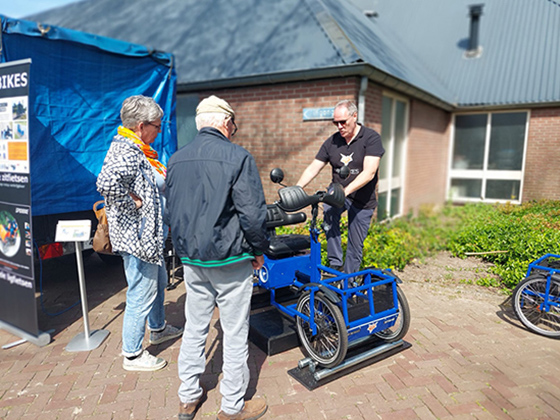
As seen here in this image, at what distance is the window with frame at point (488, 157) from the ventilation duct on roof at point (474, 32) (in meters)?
2.07

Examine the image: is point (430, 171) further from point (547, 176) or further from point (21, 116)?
point (21, 116)

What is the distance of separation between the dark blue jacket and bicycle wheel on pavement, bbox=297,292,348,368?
0.92m

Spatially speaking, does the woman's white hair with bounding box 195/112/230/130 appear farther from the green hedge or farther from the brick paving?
the green hedge

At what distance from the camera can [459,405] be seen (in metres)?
2.80

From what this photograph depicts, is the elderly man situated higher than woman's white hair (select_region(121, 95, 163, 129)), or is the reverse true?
woman's white hair (select_region(121, 95, 163, 129))

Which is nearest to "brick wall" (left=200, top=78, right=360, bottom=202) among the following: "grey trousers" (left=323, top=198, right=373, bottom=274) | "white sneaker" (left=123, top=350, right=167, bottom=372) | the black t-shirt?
the black t-shirt

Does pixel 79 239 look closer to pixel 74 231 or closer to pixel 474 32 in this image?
pixel 74 231

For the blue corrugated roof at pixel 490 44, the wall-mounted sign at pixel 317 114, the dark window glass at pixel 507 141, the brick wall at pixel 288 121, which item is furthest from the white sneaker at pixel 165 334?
the dark window glass at pixel 507 141

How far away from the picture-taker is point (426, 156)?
992cm

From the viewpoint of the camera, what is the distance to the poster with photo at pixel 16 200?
3428mm

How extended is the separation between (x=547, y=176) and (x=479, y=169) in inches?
61.9

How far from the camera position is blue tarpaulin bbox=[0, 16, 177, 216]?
13.7ft

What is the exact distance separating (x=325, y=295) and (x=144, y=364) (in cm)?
153

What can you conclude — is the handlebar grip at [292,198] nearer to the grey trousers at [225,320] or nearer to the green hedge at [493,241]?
the grey trousers at [225,320]
